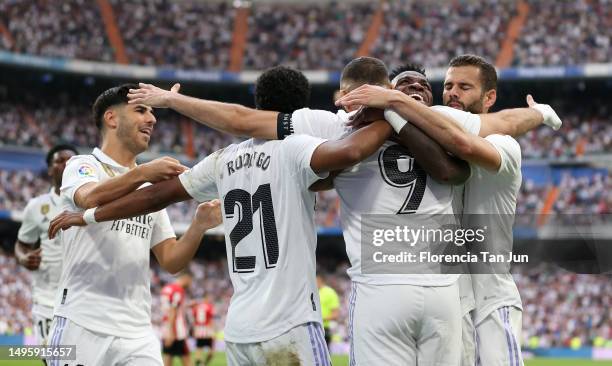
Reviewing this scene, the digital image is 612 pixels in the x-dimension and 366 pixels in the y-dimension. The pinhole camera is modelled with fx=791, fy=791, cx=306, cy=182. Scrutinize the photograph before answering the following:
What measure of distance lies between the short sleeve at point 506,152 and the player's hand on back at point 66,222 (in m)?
2.70

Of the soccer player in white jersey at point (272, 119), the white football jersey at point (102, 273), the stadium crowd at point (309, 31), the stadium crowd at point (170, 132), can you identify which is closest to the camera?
the soccer player in white jersey at point (272, 119)

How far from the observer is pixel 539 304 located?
105 ft

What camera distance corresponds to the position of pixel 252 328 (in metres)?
4.59

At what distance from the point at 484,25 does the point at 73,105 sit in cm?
2180

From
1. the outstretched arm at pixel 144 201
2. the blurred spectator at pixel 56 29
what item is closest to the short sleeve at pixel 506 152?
the outstretched arm at pixel 144 201

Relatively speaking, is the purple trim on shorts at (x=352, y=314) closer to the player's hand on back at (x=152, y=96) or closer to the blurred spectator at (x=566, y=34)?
the player's hand on back at (x=152, y=96)

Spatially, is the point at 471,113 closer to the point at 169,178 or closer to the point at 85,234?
the point at 169,178

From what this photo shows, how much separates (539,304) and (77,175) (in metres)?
28.8

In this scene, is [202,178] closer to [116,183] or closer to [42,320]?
[116,183]

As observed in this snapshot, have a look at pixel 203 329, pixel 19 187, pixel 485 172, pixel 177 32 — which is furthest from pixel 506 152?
pixel 177 32

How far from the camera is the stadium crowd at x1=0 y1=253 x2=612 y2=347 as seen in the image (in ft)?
96.7

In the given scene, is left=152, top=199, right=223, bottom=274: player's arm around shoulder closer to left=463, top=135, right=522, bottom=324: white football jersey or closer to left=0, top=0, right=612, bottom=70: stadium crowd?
left=463, top=135, right=522, bottom=324: white football jersey

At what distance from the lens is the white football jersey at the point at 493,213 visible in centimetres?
505

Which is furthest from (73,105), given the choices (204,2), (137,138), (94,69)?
(137,138)
